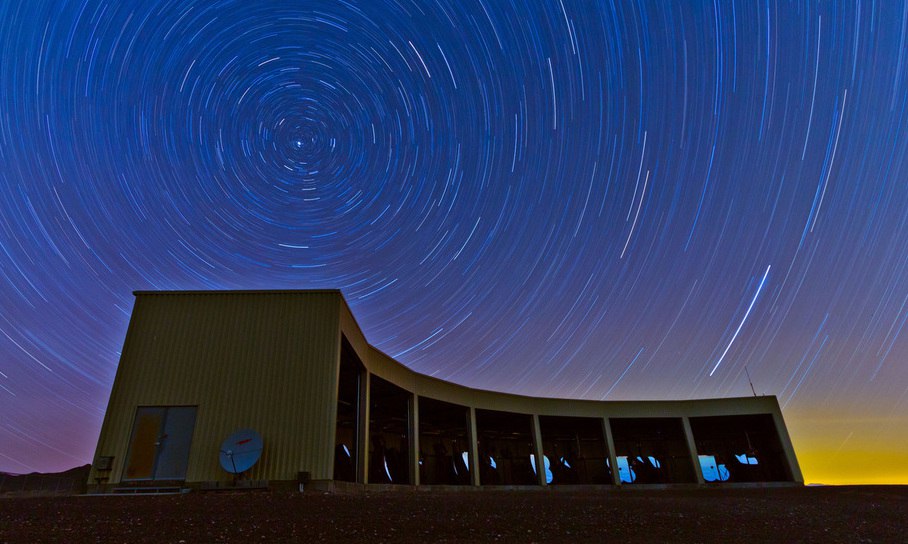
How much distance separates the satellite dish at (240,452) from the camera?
13.4 m

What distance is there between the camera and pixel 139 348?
15.9 meters

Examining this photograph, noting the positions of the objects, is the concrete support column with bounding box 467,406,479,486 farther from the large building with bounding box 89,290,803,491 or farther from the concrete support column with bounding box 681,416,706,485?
the concrete support column with bounding box 681,416,706,485

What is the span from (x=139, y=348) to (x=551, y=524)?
14.6 metres

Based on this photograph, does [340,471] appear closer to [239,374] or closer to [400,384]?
[400,384]

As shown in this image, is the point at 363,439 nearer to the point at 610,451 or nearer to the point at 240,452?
the point at 240,452

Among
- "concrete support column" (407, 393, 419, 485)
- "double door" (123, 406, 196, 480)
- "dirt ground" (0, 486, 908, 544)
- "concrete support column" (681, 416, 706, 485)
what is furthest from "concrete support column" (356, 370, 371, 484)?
"concrete support column" (681, 416, 706, 485)

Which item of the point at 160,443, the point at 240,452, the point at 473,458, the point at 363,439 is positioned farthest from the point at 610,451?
the point at 160,443

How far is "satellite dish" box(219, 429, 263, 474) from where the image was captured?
13438 millimetres

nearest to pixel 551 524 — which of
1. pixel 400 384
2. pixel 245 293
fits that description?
pixel 245 293

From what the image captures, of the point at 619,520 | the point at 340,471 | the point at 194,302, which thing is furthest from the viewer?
the point at 340,471

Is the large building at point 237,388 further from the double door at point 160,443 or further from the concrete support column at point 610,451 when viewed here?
the concrete support column at point 610,451

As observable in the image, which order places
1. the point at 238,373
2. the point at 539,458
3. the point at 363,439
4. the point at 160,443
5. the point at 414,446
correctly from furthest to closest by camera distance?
the point at 539,458 → the point at 414,446 → the point at 363,439 → the point at 238,373 → the point at 160,443

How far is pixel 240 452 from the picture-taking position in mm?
13594

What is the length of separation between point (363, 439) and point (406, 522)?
12684mm
